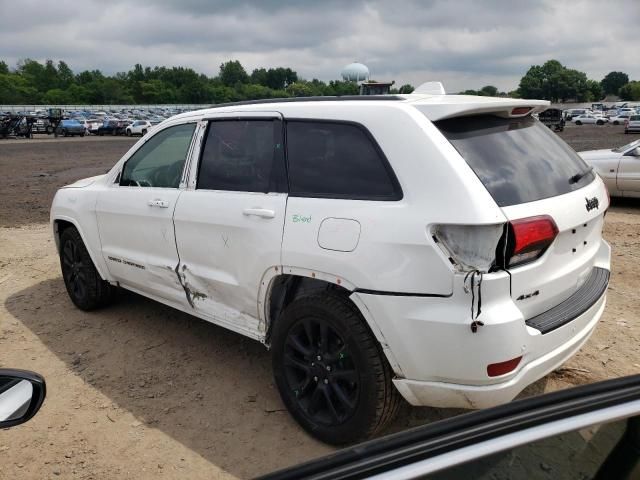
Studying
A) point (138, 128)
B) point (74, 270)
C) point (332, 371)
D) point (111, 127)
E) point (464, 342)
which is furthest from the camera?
point (111, 127)

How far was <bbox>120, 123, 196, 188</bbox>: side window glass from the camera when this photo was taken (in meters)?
3.94

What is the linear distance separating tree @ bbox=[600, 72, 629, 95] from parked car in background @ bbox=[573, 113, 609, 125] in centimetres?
10777

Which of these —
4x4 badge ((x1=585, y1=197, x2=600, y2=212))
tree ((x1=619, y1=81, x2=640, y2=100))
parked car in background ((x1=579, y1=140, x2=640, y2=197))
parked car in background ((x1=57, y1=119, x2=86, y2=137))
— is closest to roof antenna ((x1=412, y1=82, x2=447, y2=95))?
4x4 badge ((x1=585, y1=197, x2=600, y2=212))

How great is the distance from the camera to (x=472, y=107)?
2750 mm

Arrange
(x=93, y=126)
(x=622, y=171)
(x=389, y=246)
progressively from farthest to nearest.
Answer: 1. (x=93, y=126)
2. (x=622, y=171)
3. (x=389, y=246)

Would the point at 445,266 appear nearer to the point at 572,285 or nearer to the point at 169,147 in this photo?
the point at 572,285

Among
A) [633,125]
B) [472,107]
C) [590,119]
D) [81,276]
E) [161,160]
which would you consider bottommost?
[590,119]

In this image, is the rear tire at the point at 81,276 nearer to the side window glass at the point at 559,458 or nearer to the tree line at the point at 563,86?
the side window glass at the point at 559,458

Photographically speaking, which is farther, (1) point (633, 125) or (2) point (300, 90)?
(2) point (300, 90)

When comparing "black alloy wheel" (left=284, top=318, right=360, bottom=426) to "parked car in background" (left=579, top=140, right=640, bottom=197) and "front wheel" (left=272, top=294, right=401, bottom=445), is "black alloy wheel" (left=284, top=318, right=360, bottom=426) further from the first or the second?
"parked car in background" (left=579, top=140, right=640, bottom=197)

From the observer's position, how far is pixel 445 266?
7.95 ft

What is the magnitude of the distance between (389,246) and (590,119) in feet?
195

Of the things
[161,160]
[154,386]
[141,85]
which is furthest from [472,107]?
[141,85]

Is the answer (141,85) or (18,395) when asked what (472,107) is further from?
(141,85)
